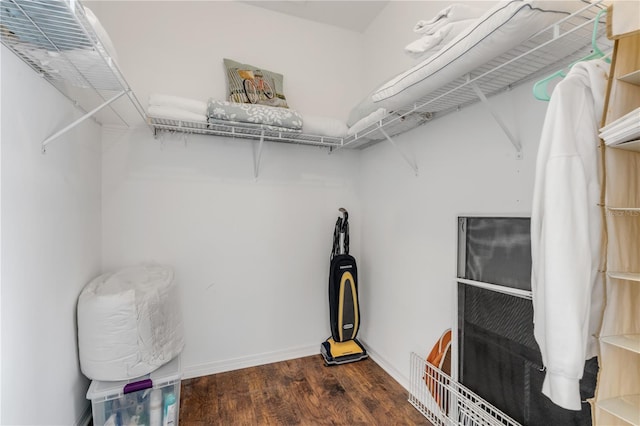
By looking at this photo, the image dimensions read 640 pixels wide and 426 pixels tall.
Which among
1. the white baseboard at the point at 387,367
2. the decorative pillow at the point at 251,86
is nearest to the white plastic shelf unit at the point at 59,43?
the decorative pillow at the point at 251,86

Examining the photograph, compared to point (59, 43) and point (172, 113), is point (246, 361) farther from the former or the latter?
point (59, 43)

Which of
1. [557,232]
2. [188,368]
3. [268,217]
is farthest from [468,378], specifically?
[188,368]

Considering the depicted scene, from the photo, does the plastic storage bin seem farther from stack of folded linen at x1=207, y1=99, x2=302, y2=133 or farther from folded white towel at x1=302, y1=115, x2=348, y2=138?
folded white towel at x1=302, y1=115, x2=348, y2=138

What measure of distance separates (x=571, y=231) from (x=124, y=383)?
6.38 ft

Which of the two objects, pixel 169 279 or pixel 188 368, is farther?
pixel 188 368

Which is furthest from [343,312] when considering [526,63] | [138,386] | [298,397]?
[526,63]

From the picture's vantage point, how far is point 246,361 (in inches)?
88.2

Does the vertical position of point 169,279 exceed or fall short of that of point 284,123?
it falls short

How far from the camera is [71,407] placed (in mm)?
1449

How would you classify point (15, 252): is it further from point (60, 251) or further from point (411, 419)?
point (411, 419)

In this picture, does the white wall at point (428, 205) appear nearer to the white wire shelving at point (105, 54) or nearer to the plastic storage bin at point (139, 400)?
the white wire shelving at point (105, 54)

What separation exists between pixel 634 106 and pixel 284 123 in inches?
61.4

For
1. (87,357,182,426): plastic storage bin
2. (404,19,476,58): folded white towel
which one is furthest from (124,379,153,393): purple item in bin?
(404,19,476,58): folded white towel

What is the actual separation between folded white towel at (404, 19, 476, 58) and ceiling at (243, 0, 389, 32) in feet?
4.25
